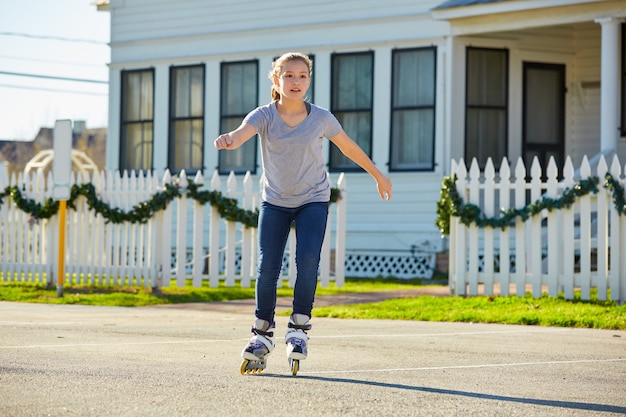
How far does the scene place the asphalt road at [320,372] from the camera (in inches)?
219

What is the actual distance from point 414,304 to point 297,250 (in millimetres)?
6580

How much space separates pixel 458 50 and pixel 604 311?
29.3ft

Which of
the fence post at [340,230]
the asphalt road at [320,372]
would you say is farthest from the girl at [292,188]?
the fence post at [340,230]

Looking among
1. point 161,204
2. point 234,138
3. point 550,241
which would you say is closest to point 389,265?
point 161,204

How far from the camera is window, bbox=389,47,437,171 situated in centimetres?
2045

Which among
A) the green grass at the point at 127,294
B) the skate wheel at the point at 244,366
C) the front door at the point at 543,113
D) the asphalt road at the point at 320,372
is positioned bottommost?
the green grass at the point at 127,294

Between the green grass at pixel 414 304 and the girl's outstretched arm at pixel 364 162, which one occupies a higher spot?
the girl's outstretched arm at pixel 364 162

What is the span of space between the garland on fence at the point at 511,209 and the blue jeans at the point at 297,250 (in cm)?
692

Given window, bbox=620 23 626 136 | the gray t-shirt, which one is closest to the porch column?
window, bbox=620 23 626 136

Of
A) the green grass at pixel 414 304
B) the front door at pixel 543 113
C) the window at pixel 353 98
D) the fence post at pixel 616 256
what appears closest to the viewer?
the green grass at pixel 414 304

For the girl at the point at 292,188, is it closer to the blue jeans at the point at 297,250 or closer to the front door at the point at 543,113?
the blue jeans at the point at 297,250

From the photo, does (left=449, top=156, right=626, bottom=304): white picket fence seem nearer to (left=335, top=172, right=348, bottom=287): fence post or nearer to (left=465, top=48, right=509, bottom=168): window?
(left=335, top=172, right=348, bottom=287): fence post

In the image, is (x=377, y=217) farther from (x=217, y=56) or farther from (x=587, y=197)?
(x=587, y=197)

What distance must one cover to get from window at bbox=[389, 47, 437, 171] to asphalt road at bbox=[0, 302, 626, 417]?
31.5 feet
